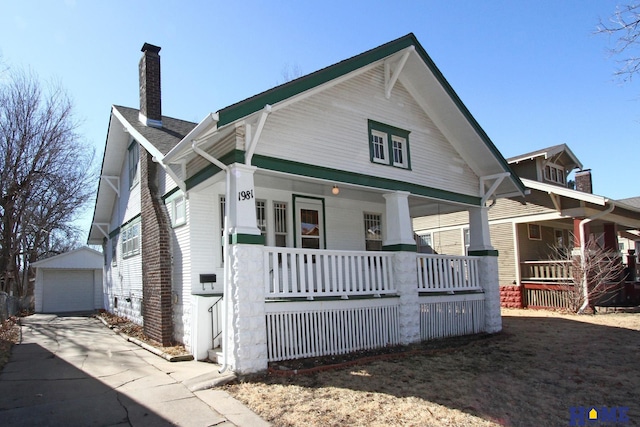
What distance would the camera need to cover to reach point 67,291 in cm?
2281

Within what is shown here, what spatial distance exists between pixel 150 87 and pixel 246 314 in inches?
308

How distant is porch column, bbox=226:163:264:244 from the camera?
7355 mm

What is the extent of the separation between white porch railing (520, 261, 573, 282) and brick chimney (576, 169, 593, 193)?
6315mm

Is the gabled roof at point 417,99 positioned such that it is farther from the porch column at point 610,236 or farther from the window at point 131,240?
the porch column at point 610,236

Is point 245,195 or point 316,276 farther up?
point 245,195

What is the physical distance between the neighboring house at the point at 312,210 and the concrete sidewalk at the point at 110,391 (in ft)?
2.68

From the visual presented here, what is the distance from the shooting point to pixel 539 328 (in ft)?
39.9

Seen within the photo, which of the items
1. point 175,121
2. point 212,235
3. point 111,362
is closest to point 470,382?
point 212,235

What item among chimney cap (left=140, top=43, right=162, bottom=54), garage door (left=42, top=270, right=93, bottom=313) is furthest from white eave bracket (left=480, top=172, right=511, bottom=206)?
garage door (left=42, top=270, right=93, bottom=313)

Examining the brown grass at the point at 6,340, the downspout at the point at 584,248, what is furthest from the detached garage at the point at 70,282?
the downspout at the point at 584,248

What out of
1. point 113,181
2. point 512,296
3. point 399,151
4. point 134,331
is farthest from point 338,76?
point 512,296

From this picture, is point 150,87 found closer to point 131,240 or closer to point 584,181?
point 131,240

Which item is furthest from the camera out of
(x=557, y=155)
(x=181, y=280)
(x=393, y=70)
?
(x=557, y=155)

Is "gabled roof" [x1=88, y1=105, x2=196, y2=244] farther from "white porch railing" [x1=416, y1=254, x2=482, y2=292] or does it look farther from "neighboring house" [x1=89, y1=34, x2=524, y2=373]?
"white porch railing" [x1=416, y1=254, x2=482, y2=292]
